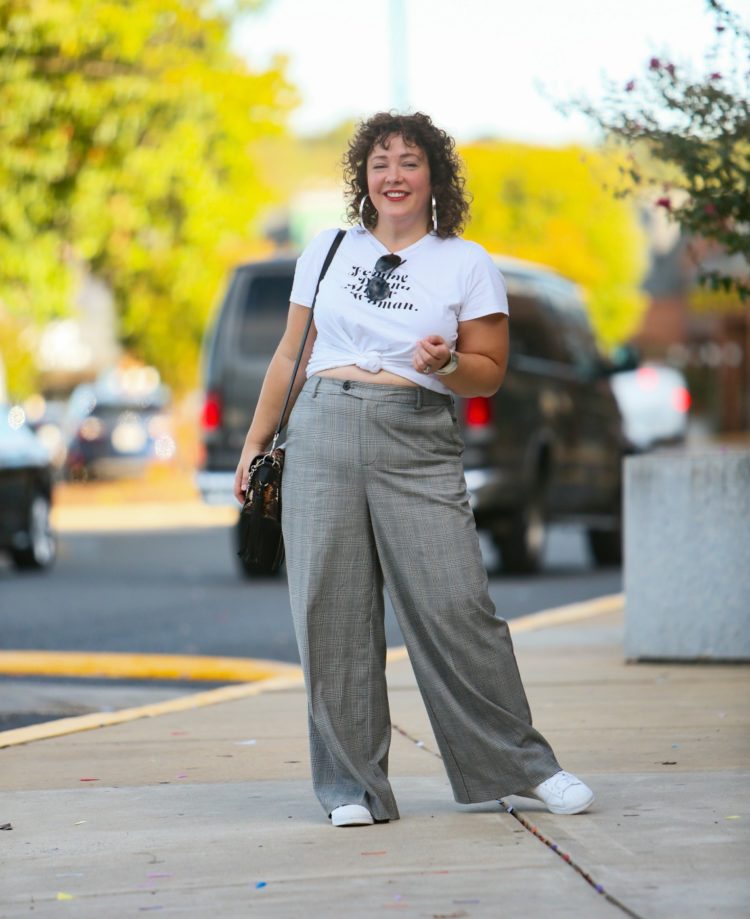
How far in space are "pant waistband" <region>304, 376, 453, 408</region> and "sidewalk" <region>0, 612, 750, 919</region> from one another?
3.67 feet

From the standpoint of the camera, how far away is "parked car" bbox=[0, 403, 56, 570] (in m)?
15.7

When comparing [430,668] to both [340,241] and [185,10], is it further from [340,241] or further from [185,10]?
[185,10]

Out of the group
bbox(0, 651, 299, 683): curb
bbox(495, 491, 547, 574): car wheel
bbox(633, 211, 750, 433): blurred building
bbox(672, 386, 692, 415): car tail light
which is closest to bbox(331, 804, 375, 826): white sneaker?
bbox(0, 651, 299, 683): curb

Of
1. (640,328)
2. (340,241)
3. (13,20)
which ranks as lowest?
(640,328)

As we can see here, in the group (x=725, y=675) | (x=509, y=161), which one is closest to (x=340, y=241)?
(x=725, y=675)

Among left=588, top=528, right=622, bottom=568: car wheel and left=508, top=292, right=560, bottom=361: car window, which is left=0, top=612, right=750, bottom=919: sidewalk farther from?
left=588, top=528, right=622, bottom=568: car wheel

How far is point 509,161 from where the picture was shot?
66188 mm

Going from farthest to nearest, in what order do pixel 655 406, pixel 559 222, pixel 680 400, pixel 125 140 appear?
pixel 559 222 < pixel 680 400 < pixel 655 406 < pixel 125 140

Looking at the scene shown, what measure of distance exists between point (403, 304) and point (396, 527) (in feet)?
1.91

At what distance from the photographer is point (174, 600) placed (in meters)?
13.2

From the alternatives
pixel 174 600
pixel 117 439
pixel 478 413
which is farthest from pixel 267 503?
pixel 117 439

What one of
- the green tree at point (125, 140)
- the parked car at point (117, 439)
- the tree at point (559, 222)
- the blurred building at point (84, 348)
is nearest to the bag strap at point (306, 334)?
the green tree at point (125, 140)

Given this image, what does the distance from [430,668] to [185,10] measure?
16.3m

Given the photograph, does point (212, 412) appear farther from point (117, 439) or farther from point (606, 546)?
point (117, 439)
